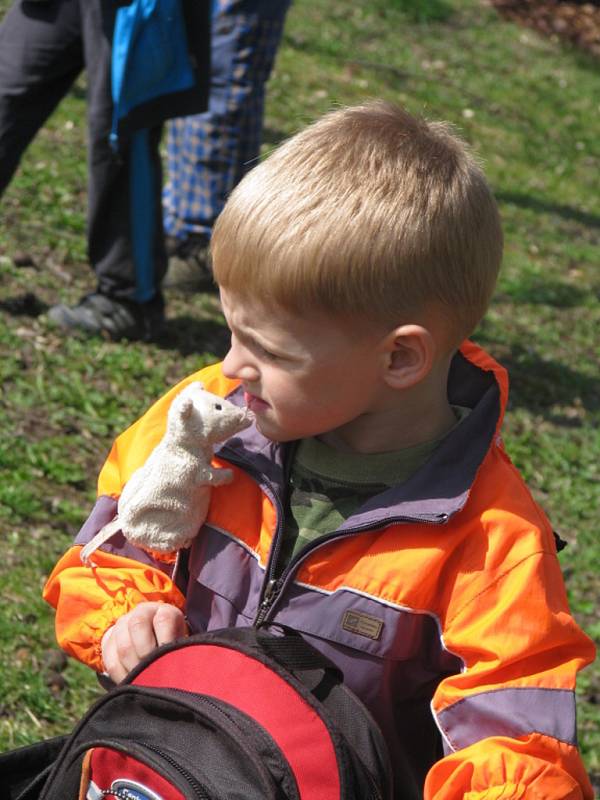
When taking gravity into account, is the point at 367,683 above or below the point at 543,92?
above

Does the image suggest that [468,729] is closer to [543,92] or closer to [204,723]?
[204,723]

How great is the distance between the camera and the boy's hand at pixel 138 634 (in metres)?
2.06

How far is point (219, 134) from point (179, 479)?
3362mm

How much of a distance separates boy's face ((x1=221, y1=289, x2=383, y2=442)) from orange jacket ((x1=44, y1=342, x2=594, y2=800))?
139mm

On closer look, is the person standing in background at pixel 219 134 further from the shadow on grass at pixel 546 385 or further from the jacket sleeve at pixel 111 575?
the jacket sleeve at pixel 111 575

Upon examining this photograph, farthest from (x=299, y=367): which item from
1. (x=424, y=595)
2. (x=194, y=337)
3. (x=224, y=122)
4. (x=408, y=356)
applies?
(x=224, y=122)

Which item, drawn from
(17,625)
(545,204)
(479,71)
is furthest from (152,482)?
(479,71)

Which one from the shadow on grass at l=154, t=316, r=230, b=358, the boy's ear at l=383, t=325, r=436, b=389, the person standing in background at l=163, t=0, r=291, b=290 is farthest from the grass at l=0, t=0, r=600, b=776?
the boy's ear at l=383, t=325, r=436, b=389

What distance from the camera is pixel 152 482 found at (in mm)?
2121

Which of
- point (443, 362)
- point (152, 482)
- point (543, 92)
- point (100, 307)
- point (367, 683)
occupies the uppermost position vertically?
point (443, 362)

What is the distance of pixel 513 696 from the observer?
186 cm

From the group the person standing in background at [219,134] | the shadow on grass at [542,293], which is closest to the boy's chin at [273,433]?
the person standing in background at [219,134]

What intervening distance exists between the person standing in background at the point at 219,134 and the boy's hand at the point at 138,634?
3364mm

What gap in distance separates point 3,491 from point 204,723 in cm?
201
